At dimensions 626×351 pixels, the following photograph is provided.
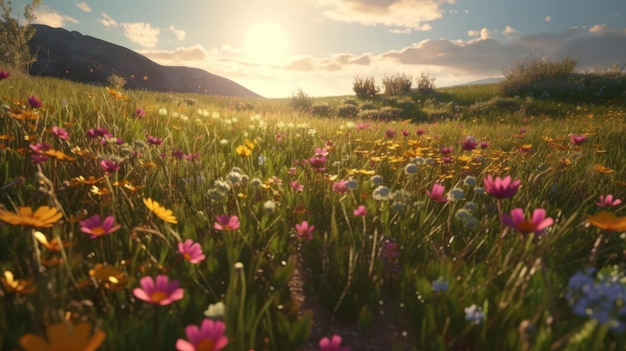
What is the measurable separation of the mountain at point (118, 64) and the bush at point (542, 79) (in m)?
35.0

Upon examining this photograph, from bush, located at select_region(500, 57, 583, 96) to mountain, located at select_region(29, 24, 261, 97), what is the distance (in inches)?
1379

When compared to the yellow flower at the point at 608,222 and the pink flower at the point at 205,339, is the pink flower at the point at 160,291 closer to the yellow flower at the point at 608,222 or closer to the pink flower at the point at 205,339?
the pink flower at the point at 205,339

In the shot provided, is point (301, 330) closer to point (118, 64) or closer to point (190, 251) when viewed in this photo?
point (190, 251)

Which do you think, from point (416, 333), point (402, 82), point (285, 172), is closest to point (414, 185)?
point (285, 172)

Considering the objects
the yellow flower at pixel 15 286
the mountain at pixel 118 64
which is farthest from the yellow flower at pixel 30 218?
the mountain at pixel 118 64

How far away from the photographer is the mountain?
150 feet

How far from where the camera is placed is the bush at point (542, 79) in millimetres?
16484

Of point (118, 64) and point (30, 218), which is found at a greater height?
point (118, 64)

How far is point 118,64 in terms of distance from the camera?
50.1 meters

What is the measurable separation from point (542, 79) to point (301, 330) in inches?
823

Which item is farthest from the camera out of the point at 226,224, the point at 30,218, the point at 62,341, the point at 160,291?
the point at 226,224

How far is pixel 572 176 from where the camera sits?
10.3 feet

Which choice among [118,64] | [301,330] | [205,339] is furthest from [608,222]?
[118,64]

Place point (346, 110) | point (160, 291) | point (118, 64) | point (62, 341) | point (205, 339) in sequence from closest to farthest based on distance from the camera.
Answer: point (62, 341) → point (205, 339) → point (160, 291) → point (346, 110) → point (118, 64)
